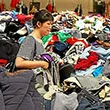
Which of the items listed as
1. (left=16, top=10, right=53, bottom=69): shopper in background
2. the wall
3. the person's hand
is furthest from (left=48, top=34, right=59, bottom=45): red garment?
the wall

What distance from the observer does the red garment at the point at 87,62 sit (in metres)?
2.84

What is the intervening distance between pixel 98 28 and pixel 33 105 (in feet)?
9.51

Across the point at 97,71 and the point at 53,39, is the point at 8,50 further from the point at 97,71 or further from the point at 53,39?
Result: the point at 97,71

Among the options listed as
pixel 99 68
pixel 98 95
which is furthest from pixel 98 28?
pixel 98 95

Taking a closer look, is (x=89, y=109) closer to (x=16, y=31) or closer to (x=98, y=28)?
(x=16, y=31)

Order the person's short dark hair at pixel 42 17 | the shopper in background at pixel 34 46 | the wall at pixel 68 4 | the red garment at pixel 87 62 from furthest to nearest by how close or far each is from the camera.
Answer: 1. the wall at pixel 68 4
2. the red garment at pixel 87 62
3. the person's short dark hair at pixel 42 17
4. the shopper in background at pixel 34 46

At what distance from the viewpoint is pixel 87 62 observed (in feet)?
9.57

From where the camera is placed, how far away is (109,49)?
3201 millimetres

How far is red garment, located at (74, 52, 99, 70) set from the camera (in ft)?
9.33

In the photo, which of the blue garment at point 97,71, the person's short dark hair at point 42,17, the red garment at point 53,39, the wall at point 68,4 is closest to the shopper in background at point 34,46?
the person's short dark hair at point 42,17

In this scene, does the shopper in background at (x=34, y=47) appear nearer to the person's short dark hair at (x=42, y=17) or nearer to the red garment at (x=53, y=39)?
the person's short dark hair at (x=42, y=17)

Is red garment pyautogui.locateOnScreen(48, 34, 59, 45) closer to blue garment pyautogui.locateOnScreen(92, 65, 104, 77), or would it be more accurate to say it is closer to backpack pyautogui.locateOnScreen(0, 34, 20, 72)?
backpack pyautogui.locateOnScreen(0, 34, 20, 72)

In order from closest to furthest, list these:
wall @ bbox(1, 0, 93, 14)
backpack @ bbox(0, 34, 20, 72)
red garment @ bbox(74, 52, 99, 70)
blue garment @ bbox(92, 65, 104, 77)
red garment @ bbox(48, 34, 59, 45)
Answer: blue garment @ bbox(92, 65, 104, 77)
red garment @ bbox(74, 52, 99, 70)
backpack @ bbox(0, 34, 20, 72)
red garment @ bbox(48, 34, 59, 45)
wall @ bbox(1, 0, 93, 14)

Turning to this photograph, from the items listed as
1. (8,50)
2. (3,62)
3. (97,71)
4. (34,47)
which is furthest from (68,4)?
(34,47)
